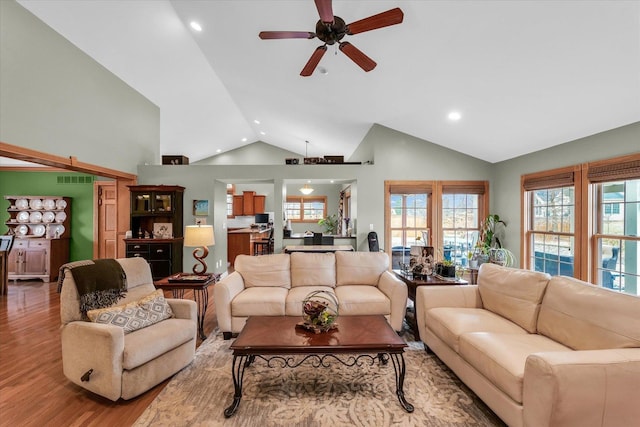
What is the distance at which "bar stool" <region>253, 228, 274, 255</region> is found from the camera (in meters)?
8.57

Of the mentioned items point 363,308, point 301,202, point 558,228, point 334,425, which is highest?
point 301,202

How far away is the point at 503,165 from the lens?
548 cm

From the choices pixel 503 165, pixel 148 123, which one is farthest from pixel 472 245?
Answer: pixel 148 123

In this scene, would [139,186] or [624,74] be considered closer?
[624,74]

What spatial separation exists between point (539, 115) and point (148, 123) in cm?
680

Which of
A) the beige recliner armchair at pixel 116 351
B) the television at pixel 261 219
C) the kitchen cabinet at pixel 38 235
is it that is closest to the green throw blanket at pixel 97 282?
the beige recliner armchair at pixel 116 351

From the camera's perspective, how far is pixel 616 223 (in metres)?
3.54

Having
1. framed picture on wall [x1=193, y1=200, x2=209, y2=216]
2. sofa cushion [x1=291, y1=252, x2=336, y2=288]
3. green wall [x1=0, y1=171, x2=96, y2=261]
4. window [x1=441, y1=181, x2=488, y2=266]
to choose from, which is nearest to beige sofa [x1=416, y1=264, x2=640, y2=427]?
sofa cushion [x1=291, y1=252, x2=336, y2=288]

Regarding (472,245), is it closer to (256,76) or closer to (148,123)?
(256,76)

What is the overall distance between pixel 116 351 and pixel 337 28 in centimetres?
303

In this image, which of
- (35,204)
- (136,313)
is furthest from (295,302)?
(35,204)

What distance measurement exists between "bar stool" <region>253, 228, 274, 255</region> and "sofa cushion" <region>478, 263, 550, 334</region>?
6369mm

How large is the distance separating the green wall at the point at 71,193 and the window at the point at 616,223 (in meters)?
9.18

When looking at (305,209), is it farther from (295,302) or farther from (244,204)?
(295,302)
